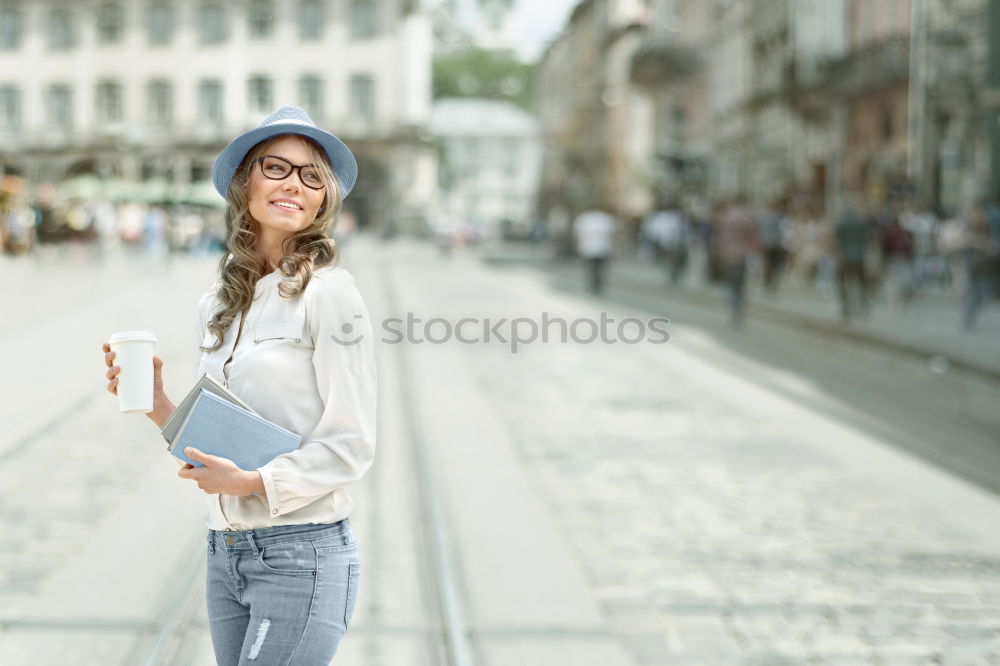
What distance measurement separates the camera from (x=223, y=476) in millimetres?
2602

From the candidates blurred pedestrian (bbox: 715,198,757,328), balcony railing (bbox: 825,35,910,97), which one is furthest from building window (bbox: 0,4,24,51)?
blurred pedestrian (bbox: 715,198,757,328)

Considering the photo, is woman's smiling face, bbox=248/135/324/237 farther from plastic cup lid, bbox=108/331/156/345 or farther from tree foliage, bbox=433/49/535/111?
tree foliage, bbox=433/49/535/111

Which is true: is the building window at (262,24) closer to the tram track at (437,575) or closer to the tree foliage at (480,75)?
the tree foliage at (480,75)

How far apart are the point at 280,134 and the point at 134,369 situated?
54 cm

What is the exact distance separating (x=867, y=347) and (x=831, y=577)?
1160 centimetres

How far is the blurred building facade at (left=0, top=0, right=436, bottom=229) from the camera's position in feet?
255

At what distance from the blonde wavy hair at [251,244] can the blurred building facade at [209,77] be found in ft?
247

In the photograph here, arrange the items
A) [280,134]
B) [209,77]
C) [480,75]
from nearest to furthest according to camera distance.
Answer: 1. [280,134]
2. [209,77]
3. [480,75]

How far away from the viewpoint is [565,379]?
1347 cm

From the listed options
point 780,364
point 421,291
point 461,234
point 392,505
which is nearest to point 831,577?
point 392,505

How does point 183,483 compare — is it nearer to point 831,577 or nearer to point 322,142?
point 831,577

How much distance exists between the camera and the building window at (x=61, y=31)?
78.1m

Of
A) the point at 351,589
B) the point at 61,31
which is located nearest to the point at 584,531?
the point at 351,589

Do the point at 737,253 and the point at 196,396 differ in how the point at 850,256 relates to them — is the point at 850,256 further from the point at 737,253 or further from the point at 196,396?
the point at 196,396
